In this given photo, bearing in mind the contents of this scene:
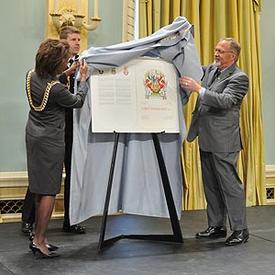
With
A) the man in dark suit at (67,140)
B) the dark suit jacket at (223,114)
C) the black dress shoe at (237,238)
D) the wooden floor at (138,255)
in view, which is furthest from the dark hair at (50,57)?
the black dress shoe at (237,238)

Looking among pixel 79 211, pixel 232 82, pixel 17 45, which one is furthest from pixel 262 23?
pixel 79 211

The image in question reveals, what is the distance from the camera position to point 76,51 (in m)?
3.99

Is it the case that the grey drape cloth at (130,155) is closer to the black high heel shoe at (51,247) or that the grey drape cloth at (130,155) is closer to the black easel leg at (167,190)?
the black easel leg at (167,190)

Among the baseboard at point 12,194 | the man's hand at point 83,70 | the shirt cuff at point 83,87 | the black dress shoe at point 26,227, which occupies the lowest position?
the black dress shoe at point 26,227

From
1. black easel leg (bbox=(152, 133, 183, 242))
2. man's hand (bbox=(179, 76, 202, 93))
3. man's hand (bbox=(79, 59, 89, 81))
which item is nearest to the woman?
man's hand (bbox=(79, 59, 89, 81))

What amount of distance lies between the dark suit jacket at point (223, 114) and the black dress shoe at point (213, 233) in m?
0.56

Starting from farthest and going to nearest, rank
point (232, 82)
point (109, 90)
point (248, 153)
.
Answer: point (248, 153) < point (232, 82) < point (109, 90)

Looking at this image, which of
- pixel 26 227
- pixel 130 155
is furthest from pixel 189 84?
pixel 26 227

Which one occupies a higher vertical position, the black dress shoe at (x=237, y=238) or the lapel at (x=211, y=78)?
the lapel at (x=211, y=78)

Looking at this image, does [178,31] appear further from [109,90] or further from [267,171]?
[267,171]

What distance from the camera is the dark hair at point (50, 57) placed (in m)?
3.34

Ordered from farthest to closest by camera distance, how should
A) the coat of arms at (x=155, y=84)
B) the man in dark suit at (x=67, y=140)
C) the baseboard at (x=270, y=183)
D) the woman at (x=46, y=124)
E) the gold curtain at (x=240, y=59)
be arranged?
the baseboard at (x=270, y=183), the gold curtain at (x=240, y=59), the man in dark suit at (x=67, y=140), the coat of arms at (x=155, y=84), the woman at (x=46, y=124)

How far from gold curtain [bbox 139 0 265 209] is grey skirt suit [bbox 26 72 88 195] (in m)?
1.92

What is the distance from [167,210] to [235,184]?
1.57 ft
